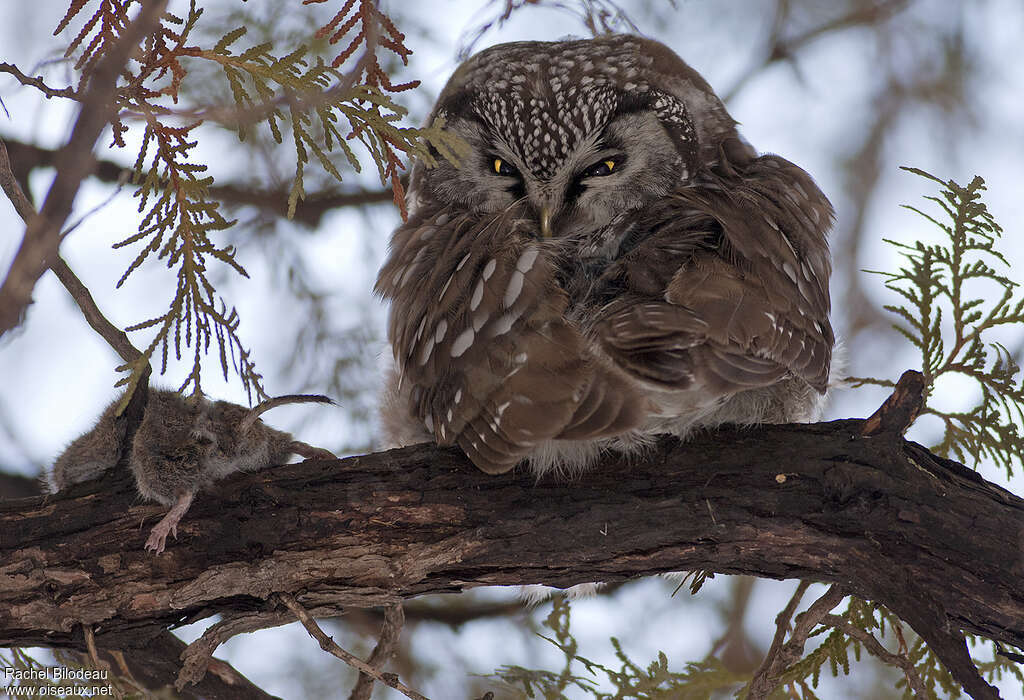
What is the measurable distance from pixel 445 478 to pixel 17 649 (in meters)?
1.12

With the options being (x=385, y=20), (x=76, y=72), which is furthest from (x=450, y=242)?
(x=76, y=72)

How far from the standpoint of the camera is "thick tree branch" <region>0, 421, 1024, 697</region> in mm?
1955

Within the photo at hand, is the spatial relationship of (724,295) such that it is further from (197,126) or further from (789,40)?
(789,40)

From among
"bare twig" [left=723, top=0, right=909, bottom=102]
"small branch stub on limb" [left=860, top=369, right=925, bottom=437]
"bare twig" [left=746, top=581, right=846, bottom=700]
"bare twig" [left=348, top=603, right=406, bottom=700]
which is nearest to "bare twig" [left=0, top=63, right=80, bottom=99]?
"bare twig" [left=348, top=603, right=406, bottom=700]

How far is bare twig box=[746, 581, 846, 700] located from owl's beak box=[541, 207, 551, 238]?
1.07 m

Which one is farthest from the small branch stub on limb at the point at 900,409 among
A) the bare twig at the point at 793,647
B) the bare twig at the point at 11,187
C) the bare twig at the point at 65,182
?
the bare twig at the point at 11,187

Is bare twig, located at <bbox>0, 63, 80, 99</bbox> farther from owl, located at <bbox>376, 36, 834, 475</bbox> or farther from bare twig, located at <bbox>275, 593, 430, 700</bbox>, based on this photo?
bare twig, located at <bbox>275, 593, 430, 700</bbox>

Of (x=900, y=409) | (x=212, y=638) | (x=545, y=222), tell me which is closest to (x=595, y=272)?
(x=545, y=222)

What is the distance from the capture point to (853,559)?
1.96 m

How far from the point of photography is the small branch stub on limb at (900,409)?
1.90m

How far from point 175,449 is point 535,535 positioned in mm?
829

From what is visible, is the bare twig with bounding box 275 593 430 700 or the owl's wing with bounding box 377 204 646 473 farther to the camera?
the bare twig with bounding box 275 593 430 700

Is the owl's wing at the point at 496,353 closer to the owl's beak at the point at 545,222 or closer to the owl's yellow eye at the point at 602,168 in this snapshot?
the owl's beak at the point at 545,222

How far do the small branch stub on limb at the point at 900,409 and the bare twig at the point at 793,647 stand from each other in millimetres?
413
